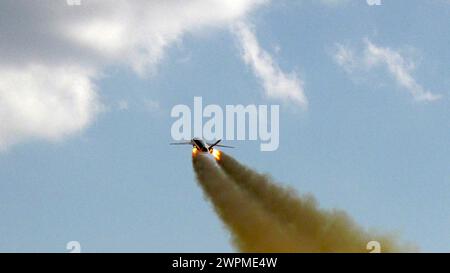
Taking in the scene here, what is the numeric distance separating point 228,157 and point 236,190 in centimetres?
787

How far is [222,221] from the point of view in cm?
19938
